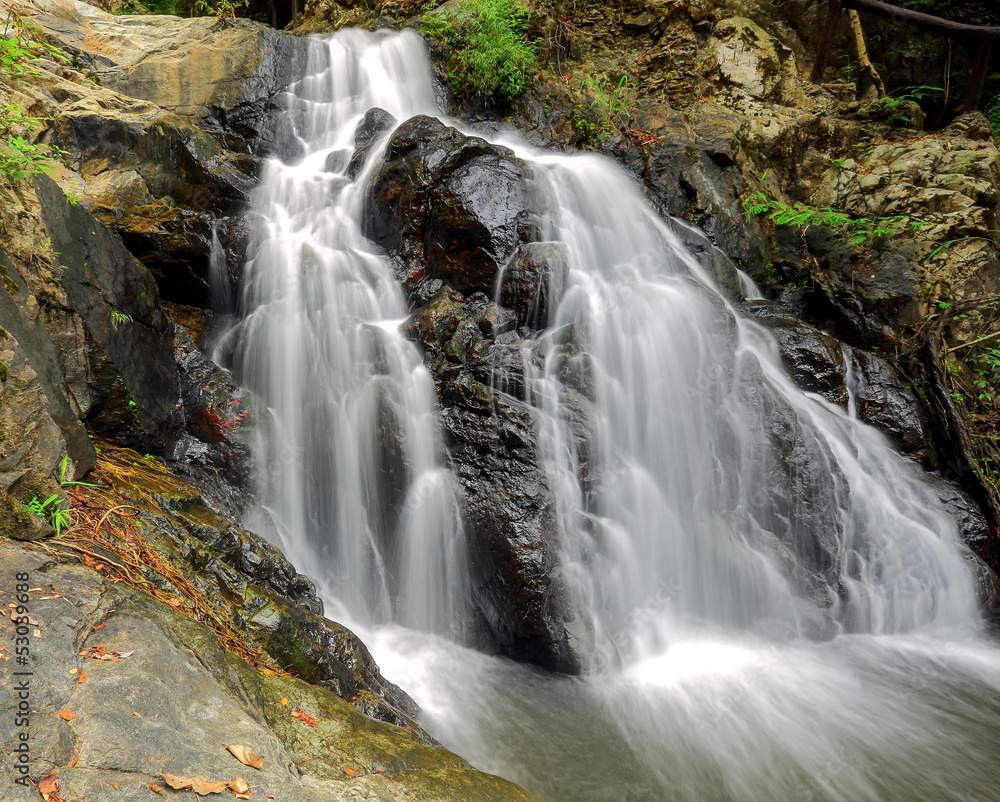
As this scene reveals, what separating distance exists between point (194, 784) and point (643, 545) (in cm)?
423

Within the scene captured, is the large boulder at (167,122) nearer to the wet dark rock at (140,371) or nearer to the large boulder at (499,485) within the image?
the wet dark rock at (140,371)

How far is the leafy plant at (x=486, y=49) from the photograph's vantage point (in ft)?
29.1

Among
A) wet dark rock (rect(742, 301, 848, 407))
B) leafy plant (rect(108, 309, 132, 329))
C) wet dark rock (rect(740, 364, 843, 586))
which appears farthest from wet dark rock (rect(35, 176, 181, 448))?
wet dark rock (rect(742, 301, 848, 407))

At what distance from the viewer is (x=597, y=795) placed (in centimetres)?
343

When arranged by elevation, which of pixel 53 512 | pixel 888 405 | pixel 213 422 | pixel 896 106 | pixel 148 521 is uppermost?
pixel 896 106

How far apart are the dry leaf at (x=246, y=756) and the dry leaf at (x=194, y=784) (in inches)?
5.4

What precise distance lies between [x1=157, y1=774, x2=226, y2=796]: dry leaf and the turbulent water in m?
2.32

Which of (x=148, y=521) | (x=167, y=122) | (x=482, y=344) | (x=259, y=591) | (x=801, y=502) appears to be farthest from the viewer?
(x=167, y=122)

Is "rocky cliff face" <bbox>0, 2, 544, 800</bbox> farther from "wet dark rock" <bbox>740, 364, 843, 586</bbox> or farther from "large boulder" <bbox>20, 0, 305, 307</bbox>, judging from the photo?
"wet dark rock" <bbox>740, 364, 843, 586</bbox>

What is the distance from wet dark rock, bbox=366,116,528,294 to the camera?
6.20 metres

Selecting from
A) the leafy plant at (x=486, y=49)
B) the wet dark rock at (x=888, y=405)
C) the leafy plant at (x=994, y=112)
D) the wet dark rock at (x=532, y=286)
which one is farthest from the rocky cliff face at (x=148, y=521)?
the leafy plant at (x=994, y=112)

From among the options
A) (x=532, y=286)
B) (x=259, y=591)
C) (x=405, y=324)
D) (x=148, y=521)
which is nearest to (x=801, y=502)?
(x=532, y=286)

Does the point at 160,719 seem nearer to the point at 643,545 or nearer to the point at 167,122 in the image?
the point at 643,545

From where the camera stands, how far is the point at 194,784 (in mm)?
1710
